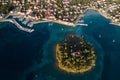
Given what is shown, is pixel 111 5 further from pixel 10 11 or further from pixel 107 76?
pixel 107 76

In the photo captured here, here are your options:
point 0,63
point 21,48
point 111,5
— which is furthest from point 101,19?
point 0,63

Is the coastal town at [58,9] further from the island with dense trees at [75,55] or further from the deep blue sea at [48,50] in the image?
the island with dense trees at [75,55]

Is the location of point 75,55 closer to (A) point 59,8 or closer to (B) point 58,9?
(B) point 58,9

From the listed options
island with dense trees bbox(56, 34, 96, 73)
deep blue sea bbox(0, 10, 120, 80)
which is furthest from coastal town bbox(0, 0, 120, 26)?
island with dense trees bbox(56, 34, 96, 73)

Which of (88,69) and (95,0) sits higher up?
(95,0)

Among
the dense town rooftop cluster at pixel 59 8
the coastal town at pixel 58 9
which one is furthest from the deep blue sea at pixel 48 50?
the dense town rooftop cluster at pixel 59 8
